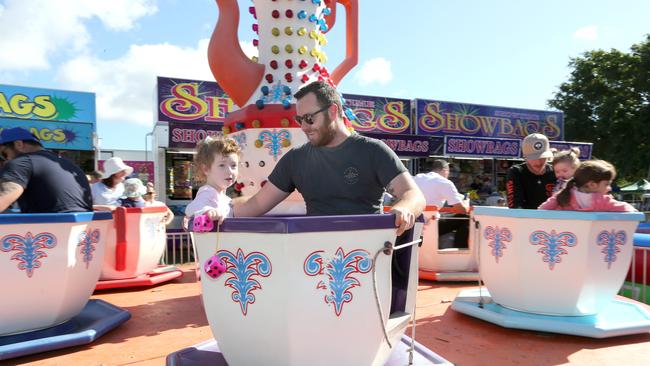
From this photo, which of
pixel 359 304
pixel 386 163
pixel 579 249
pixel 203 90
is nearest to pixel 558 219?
pixel 579 249

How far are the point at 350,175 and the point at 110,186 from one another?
148 inches

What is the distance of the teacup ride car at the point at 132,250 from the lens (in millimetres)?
4227

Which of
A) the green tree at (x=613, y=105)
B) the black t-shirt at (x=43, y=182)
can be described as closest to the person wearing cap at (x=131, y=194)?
the black t-shirt at (x=43, y=182)

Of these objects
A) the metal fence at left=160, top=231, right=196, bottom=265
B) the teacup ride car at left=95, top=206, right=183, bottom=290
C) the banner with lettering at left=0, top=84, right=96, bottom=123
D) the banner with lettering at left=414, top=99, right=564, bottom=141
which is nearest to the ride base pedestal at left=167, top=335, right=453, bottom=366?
the teacup ride car at left=95, top=206, right=183, bottom=290

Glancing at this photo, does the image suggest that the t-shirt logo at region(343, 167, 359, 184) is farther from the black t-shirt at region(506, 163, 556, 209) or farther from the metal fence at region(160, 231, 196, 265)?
the metal fence at region(160, 231, 196, 265)

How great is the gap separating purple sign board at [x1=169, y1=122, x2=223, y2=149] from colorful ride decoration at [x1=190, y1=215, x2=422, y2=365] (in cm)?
757

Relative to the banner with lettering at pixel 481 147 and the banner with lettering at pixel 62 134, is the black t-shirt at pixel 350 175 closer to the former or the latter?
the banner with lettering at pixel 62 134

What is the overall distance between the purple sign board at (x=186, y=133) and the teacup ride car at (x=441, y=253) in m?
5.46

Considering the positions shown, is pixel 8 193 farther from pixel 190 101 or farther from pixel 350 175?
pixel 190 101

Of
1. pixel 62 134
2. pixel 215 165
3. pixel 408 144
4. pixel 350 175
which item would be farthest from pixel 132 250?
pixel 408 144

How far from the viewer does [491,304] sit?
3188mm

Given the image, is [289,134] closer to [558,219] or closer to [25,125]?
[558,219]

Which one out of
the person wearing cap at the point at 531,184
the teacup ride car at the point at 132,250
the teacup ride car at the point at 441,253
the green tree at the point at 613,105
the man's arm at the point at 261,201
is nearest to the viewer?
the man's arm at the point at 261,201

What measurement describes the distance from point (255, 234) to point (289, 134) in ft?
6.47
